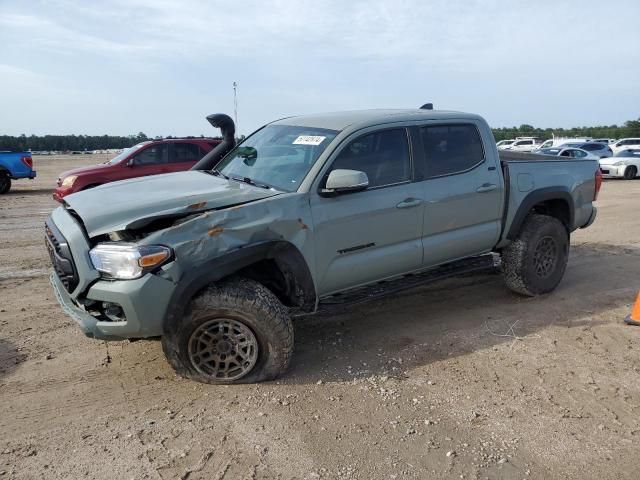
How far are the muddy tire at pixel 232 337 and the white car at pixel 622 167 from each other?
69.7 ft

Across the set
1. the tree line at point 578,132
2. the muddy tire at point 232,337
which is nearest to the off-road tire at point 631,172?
the muddy tire at point 232,337

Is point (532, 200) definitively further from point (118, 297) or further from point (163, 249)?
point (118, 297)

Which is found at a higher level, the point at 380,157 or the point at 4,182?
the point at 380,157

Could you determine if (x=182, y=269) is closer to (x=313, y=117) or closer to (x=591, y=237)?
(x=313, y=117)

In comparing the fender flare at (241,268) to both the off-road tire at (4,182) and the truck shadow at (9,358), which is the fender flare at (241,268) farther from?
the off-road tire at (4,182)

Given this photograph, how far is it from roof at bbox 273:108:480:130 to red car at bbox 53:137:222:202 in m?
7.58

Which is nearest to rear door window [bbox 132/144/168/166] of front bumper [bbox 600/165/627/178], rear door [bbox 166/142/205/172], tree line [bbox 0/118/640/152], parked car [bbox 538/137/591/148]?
rear door [bbox 166/142/205/172]

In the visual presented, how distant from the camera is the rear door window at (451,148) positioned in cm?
472

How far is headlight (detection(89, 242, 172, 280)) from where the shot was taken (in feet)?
10.9

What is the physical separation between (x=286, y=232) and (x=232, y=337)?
0.83m

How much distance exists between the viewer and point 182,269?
344cm

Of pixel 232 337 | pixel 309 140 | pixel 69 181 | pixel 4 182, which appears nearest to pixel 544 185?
pixel 309 140

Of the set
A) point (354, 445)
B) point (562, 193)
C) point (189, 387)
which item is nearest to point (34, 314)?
point (189, 387)

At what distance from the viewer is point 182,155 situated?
12391 millimetres
